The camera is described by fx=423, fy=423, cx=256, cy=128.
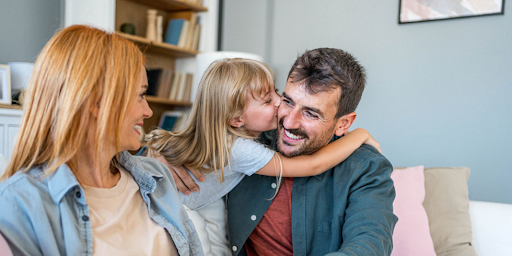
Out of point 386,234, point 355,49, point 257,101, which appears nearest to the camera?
point 386,234

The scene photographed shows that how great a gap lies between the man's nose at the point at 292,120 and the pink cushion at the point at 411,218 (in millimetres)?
672

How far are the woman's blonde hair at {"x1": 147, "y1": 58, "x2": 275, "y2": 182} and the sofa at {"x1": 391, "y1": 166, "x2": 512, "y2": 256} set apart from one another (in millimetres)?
777

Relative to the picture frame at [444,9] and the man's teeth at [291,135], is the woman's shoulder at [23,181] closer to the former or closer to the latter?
the man's teeth at [291,135]

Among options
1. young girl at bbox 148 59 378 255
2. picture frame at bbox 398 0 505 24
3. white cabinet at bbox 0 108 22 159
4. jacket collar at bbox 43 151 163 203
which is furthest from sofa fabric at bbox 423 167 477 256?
white cabinet at bbox 0 108 22 159

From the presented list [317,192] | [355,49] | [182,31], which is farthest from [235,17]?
[317,192]

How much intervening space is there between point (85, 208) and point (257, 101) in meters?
0.80

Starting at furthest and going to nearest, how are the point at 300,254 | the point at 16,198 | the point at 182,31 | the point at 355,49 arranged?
the point at 182,31, the point at 355,49, the point at 300,254, the point at 16,198

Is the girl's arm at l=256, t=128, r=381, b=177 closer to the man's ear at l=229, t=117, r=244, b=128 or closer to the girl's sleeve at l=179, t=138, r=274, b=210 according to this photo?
the girl's sleeve at l=179, t=138, r=274, b=210

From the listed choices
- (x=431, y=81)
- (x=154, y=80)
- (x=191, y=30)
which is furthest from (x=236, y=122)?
→ (x=191, y=30)

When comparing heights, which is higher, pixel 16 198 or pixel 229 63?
pixel 229 63

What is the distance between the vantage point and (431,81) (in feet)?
9.00

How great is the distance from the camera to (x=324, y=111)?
4.79ft

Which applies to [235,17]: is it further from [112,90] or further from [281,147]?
[112,90]

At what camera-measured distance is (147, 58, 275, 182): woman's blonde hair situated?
145 centimetres
